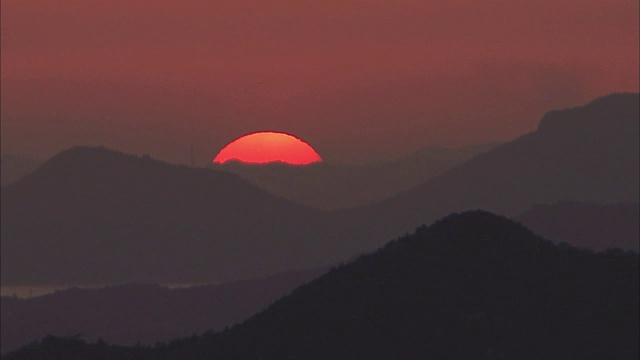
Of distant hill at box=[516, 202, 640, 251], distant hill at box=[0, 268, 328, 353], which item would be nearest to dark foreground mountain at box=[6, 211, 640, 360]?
distant hill at box=[516, 202, 640, 251]

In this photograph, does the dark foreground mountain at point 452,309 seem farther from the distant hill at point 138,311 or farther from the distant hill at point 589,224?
the distant hill at point 138,311

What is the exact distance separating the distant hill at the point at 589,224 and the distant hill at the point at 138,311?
37593 mm

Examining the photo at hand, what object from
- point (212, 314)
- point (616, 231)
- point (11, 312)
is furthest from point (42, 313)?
point (616, 231)

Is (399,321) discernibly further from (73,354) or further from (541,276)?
(73,354)

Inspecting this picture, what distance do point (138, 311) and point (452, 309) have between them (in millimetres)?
142938

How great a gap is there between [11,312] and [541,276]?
164 metres

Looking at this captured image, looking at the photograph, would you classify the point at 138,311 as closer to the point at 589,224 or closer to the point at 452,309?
the point at 589,224

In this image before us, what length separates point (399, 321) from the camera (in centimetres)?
3441

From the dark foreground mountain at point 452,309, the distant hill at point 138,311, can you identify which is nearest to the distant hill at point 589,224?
the distant hill at point 138,311

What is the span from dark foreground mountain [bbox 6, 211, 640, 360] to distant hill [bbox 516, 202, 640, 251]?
101 m

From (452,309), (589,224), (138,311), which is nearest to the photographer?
(452,309)

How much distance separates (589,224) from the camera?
146 meters

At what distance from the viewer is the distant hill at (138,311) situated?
154 metres

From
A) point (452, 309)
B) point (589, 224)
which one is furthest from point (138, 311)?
point (452, 309)
